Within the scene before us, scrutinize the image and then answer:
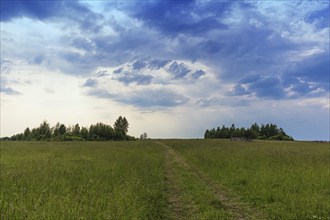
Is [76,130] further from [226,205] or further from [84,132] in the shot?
[226,205]

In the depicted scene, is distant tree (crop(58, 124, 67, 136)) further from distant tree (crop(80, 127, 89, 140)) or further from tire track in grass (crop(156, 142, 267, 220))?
tire track in grass (crop(156, 142, 267, 220))

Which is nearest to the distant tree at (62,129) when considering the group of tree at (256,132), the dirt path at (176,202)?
the group of tree at (256,132)

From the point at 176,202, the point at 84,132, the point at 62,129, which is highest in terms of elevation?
the point at 62,129

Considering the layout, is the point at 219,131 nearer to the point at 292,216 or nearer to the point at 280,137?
the point at 280,137

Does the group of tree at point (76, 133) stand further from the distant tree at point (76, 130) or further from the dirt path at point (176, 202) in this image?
the dirt path at point (176, 202)

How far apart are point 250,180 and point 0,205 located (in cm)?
1225

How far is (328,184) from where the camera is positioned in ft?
50.5

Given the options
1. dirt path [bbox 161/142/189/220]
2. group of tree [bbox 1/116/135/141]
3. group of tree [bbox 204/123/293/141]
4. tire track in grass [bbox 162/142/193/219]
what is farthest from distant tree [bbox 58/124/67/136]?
tire track in grass [bbox 162/142/193/219]

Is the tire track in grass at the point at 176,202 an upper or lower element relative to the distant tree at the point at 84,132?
lower

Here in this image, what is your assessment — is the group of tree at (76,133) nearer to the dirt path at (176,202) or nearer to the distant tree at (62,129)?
the distant tree at (62,129)

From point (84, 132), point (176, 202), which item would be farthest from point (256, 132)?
point (176, 202)

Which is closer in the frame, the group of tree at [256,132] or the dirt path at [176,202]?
the dirt path at [176,202]

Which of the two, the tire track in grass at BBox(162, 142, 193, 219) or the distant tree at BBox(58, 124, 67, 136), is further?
the distant tree at BBox(58, 124, 67, 136)

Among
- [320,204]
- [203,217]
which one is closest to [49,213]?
[203,217]
